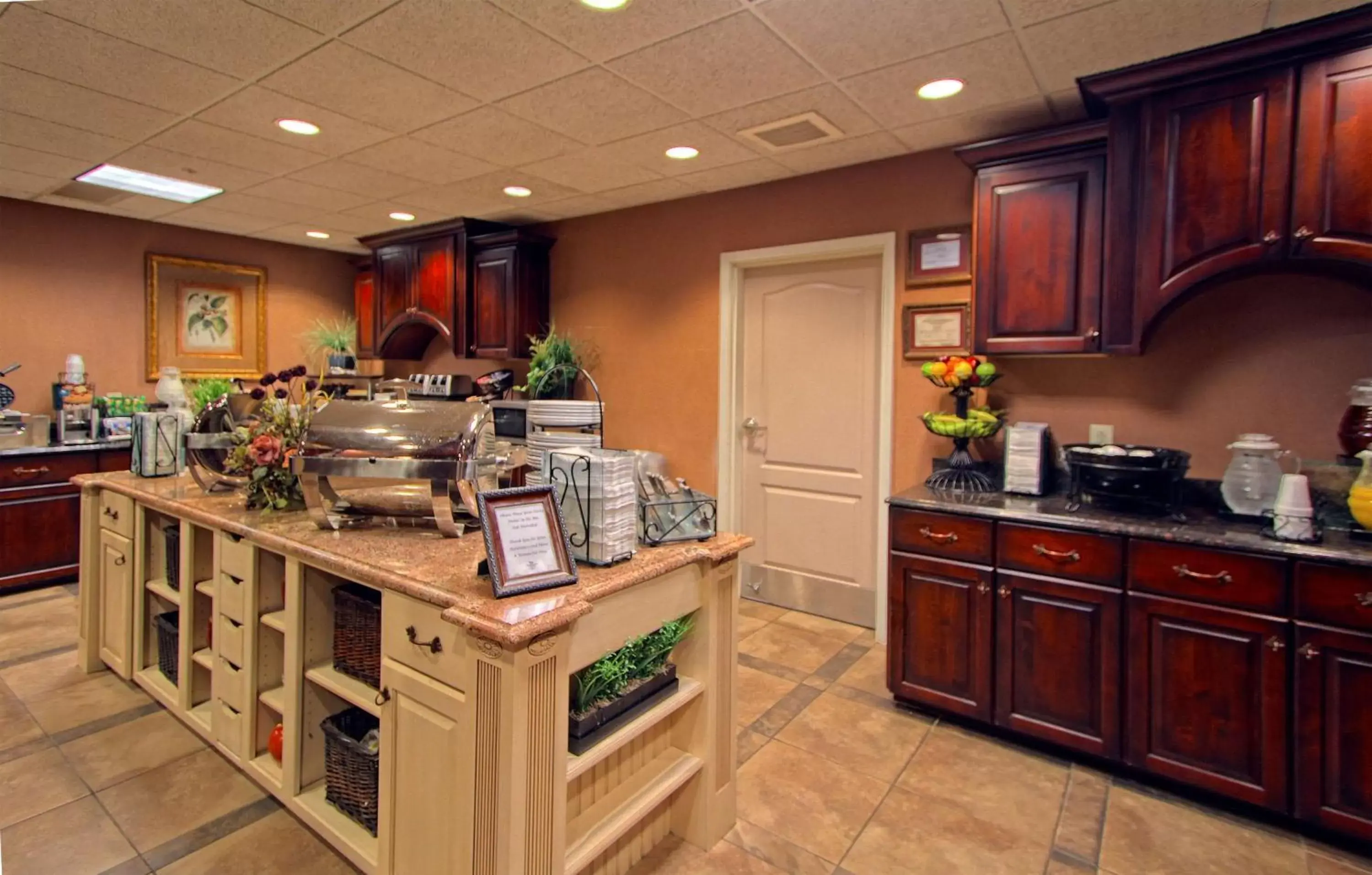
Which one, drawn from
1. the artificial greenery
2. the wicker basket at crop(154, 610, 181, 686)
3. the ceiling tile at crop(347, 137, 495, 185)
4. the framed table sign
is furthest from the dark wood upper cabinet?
the wicker basket at crop(154, 610, 181, 686)

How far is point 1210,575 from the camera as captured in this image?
2188mm

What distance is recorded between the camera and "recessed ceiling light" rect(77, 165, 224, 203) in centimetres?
394

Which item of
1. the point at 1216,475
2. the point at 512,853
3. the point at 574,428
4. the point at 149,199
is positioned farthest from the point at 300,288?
the point at 1216,475

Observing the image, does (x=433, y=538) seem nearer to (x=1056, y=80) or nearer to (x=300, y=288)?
(x=1056, y=80)

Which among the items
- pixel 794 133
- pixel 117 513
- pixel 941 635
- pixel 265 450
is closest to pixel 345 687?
pixel 265 450

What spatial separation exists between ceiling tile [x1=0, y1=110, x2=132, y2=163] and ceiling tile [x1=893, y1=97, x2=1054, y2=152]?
3.68m

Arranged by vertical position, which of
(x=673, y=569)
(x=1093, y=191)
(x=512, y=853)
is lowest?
(x=512, y=853)

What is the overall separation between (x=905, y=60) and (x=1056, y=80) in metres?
0.62

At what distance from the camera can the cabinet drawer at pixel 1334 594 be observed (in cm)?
197

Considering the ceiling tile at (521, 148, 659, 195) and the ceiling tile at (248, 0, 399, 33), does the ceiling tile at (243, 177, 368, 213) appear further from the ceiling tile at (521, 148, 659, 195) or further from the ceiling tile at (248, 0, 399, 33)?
the ceiling tile at (248, 0, 399, 33)

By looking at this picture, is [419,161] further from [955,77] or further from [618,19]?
[955,77]

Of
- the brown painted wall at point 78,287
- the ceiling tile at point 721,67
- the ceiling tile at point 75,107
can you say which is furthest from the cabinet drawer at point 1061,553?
the brown painted wall at point 78,287

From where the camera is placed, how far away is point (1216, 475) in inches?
109

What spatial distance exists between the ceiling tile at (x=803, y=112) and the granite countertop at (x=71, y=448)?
3.94 meters
